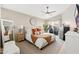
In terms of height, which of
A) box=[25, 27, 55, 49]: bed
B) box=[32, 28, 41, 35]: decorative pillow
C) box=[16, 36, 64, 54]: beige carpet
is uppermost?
box=[32, 28, 41, 35]: decorative pillow

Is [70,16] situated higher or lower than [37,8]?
lower

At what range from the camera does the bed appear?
1.76m

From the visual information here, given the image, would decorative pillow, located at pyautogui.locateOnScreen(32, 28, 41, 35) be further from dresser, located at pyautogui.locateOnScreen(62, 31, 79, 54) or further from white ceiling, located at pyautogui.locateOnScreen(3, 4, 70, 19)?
dresser, located at pyautogui.locateOnScreen(62, 31, 79, 54)

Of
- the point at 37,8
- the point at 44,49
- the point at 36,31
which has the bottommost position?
the point at 44,49

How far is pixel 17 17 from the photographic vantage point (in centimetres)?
174

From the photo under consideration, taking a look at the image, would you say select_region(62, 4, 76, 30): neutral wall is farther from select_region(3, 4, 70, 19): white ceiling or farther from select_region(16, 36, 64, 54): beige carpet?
select_region(16, 36, 64, 54): beige carpet

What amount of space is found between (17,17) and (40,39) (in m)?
0.54

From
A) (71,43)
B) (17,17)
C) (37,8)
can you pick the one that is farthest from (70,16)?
(17,17)

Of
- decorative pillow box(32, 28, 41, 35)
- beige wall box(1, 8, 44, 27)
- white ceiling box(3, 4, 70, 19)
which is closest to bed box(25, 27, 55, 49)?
decorative pillow box(32, 28, 41, 35)

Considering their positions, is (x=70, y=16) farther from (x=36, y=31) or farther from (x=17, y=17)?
(x=17, y=17)

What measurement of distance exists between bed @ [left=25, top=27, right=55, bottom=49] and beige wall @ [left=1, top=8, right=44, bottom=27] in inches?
7.4

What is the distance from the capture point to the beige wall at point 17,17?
67.1 inches

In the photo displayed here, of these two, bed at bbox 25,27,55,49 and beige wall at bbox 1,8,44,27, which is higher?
beige wall at bbox 1,8,44,27

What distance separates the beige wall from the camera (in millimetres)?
1704
